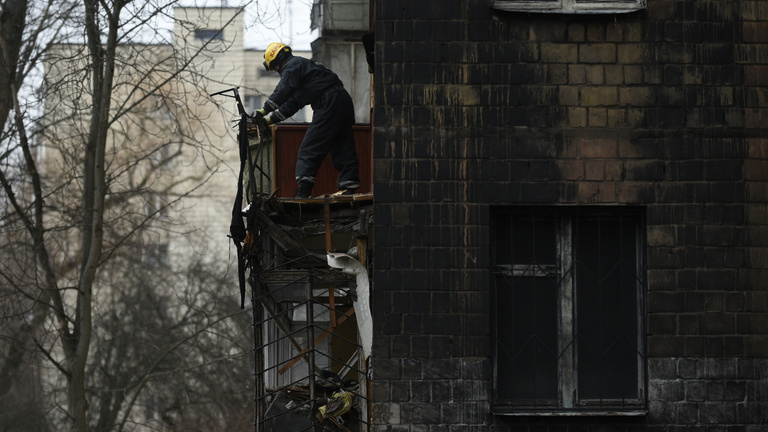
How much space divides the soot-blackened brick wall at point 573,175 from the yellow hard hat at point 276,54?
2392 millimetres

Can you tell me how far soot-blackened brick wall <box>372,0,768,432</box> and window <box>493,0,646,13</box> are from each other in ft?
0.21

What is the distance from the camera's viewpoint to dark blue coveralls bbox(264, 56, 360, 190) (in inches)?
440

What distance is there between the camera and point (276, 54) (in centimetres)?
1160

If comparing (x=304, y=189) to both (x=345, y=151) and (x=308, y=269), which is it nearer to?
(x=345, y=151)

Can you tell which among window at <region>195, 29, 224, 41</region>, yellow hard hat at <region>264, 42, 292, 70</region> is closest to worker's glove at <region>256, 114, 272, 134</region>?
yellow hard hat at <region>264, 42, 292, 70</region>

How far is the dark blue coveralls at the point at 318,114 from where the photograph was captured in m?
11.2

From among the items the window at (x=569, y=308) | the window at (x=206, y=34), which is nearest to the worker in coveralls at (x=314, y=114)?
the window at (x=569, y=308)

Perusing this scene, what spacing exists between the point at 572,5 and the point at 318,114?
9.78 feet

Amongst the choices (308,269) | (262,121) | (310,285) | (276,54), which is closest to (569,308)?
(310,285)

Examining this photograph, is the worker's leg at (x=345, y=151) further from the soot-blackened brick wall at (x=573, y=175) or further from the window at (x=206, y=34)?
the window at (x=206, y=34)

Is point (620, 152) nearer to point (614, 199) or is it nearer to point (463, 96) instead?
point (614, 199)

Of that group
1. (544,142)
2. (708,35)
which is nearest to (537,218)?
(544,142)

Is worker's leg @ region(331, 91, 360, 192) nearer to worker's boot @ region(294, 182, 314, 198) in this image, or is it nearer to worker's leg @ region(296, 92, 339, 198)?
worker's leg @ region(296, 92, 339, 198)

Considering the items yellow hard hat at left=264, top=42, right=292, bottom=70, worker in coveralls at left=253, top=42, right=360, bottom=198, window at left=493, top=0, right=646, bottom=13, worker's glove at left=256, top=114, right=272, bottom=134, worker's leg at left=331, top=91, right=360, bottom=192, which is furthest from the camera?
yellow hard hat at left=264, top=42, right=292, bottom=70
